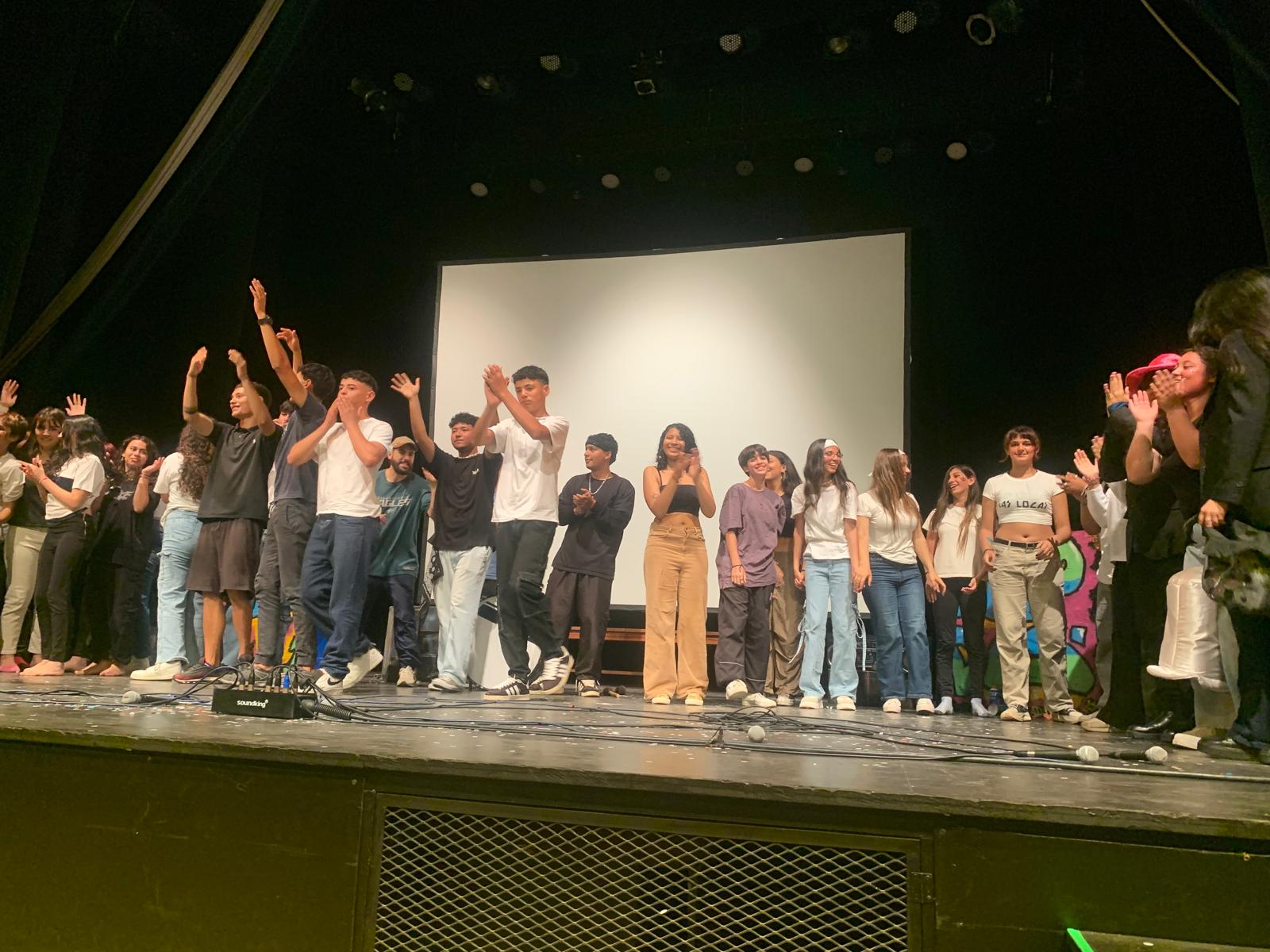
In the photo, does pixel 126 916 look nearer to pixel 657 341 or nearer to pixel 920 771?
pixel 920 771

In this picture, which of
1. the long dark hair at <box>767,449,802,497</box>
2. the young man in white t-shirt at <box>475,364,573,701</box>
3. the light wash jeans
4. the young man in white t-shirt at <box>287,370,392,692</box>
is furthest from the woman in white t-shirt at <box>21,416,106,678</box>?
the long dark hair at <box>767,449,802,497</box>

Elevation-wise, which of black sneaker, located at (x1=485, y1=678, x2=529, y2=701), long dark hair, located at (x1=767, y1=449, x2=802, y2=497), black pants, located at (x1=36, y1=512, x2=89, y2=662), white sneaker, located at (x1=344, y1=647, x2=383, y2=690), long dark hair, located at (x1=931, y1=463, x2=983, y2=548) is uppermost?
long dark hair, located at (x1=767, y1=449, x2=802, y2=497)

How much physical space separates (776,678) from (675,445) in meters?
1.60

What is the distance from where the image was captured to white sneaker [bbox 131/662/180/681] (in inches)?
185

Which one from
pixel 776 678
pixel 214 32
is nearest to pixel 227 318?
pixel 214 32

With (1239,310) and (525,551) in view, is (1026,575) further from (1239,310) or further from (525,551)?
(525,551)

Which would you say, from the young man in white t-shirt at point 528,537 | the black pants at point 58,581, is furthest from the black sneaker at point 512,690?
the black pants at point 58,581

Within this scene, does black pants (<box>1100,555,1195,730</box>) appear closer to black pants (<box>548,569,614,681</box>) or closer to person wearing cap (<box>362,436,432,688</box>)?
black pants (<box>548,569,614,681</box>)

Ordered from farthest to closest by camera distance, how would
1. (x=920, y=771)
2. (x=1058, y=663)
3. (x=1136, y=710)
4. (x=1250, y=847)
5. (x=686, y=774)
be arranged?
(x=1058, y=663) → (x=1136, y=710) → (x=920, y=771) → (x=686, y=774) → (x=1250, y=847)

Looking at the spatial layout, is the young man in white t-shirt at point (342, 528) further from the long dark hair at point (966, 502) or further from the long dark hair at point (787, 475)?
the long dark hair at point (966, 502)

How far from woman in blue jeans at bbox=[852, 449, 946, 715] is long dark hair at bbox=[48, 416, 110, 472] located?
14.1ft

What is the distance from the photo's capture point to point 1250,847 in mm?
1616

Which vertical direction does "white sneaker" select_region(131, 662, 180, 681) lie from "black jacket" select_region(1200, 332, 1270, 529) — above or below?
below

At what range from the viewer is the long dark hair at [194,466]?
16.5ft
